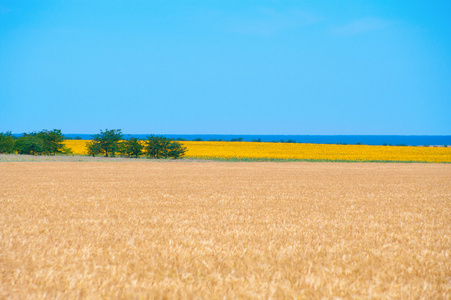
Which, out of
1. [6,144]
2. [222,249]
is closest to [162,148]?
[6,144]

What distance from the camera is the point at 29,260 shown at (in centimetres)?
564

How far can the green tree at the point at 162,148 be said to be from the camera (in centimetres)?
4256

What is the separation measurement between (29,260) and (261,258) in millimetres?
3232

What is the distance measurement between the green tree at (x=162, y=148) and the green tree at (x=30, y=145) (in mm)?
11078

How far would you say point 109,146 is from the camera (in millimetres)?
43531

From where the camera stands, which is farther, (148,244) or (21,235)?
(21,235)

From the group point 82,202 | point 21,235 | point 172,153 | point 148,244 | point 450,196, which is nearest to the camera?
point 148,244

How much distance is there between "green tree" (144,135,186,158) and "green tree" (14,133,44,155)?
11.1 m

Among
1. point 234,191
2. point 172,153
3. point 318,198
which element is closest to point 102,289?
point 318,198

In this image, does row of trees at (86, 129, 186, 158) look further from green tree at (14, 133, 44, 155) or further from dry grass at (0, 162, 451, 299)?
dry grass at (0, 162, 451, 299)

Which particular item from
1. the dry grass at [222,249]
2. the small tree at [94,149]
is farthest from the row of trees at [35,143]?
the dry grass at [222,249]

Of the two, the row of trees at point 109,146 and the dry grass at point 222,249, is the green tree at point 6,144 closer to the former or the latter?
the row of trees at point 109,146

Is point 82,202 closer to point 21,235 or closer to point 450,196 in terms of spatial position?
point 21,235

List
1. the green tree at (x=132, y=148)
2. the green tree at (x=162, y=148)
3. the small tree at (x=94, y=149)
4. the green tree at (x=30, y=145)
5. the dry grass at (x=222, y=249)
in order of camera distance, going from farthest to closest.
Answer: the small tree at (x=94, y=149), the green tree at (x=132, y=148), the green tree at (x=30, y=145), the green tree at (x=162, y=148), the dry grass at (x=222, y=249)
